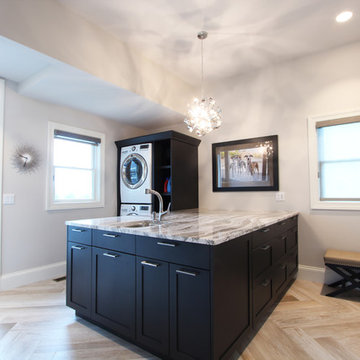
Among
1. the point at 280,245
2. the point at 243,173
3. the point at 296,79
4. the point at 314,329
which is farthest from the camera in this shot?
the point at 243,173

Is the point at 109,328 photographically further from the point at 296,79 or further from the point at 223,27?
the point at 296,79

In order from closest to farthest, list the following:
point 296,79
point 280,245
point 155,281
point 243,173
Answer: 1. point 155,281
2. point 280,245
3. point 296,79
4. point 243,173

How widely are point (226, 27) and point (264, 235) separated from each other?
214cm

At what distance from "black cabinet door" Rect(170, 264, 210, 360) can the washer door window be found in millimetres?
2381

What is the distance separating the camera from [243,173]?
11.7 feet

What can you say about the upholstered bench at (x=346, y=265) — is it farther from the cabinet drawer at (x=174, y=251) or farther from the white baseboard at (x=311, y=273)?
the cabinet drawer at (x=174, y=251)

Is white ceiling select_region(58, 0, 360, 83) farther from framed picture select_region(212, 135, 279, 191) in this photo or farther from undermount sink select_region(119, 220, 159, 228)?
undermount sink select_region(119, 220, 159, 228)

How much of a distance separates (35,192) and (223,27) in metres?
2.95

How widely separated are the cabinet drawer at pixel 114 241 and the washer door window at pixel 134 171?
1.83 meters

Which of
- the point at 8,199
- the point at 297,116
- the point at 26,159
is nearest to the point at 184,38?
the point at 297,116

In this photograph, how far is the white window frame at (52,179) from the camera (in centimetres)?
323

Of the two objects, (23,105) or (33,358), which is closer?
(33,358)

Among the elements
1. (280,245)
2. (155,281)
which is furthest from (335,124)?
(155,281)

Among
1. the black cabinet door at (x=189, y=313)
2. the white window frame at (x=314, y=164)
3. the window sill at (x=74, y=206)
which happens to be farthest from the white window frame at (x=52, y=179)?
the white window frame at (x=314, y=164)
